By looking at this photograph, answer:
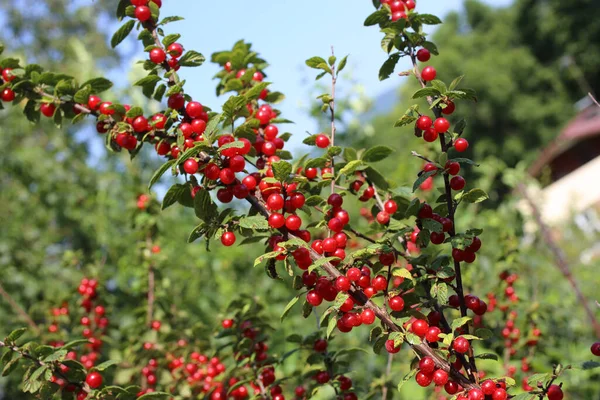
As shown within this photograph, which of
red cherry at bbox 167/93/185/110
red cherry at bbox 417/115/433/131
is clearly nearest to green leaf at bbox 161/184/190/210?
red cherry at bbox 167/93/185/110

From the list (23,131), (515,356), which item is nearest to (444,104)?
(515,356)

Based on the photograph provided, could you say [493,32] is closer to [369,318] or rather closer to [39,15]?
[39,15]

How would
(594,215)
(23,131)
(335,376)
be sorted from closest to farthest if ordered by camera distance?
1. (335,376)
2. (23,131)
3. (594,215)

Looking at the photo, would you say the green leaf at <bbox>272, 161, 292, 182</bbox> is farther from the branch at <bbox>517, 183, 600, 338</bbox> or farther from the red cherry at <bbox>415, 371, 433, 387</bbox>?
the branch at <bbox>517, 183, 600, 338</bbox>

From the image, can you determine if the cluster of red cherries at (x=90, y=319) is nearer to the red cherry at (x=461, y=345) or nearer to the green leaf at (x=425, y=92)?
the red cherry at (x=461, y=345)

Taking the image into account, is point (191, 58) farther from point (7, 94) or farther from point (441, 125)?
point (441, 125)

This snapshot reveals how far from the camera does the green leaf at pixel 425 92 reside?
1.36 m

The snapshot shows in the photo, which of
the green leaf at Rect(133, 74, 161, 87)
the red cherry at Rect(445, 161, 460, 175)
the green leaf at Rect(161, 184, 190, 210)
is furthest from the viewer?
the green leaf at Rect(133, 74, 161, 87)

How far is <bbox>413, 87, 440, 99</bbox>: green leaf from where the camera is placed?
136 centimetres

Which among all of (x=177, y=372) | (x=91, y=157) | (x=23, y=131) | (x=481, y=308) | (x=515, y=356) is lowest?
(x=515, y=356)

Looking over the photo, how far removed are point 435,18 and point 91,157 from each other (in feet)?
19.7

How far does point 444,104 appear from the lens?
141cm

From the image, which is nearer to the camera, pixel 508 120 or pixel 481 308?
pixel 481 308

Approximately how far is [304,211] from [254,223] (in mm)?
212
